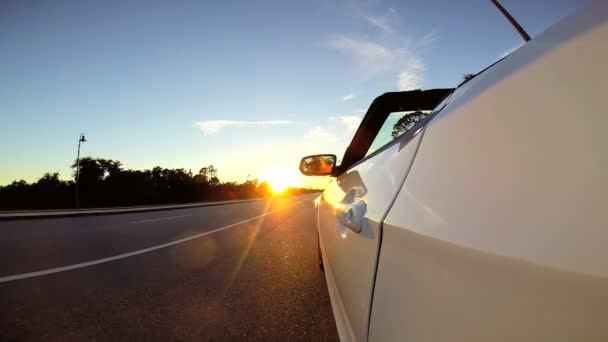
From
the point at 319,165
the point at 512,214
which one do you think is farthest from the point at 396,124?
the point at 512,214

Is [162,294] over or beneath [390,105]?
beneath

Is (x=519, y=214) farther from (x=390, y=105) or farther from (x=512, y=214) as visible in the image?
(x=390, y=105)

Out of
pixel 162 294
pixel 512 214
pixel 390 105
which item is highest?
pixel 390 105

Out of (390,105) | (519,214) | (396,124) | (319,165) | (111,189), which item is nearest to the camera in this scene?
(519,214)

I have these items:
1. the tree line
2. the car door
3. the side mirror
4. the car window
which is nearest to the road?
the car door

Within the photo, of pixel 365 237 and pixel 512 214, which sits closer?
pixel 512 214

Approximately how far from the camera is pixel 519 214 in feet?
1.59

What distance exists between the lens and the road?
2.08m

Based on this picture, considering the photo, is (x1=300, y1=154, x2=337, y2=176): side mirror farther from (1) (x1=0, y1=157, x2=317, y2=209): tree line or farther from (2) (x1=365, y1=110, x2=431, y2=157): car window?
(1) (x1=0, y1=157, x2=317, y2=209): tree line

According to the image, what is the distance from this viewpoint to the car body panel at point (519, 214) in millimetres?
378

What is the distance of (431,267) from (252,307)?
229 centimetres

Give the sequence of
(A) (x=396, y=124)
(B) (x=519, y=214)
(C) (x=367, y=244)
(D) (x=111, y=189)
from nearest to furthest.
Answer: (B) (x=519, y=214)
(C) (x=367, y=244)
(A) (x=396, y=124)
(D) (x=111, y=189)

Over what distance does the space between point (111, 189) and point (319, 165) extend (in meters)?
52.9

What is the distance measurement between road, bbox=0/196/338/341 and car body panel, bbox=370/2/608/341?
1.65 meters
